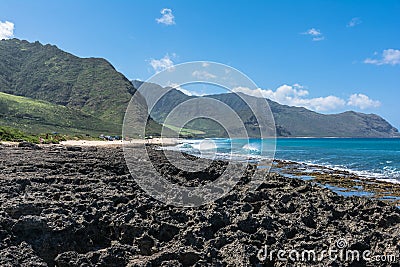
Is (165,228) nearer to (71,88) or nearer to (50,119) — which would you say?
(50,119)

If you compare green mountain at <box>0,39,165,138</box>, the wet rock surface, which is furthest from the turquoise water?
green mountain at <box>0,39,165,138</box>

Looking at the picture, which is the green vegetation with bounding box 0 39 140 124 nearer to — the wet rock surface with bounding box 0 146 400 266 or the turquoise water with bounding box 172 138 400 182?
the turquoise water with bounding box 172 138 400 182

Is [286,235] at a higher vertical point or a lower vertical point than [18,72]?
lower

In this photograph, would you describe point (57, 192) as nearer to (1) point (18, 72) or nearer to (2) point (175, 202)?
(2) point (175, 202)

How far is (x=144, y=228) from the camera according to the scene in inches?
328

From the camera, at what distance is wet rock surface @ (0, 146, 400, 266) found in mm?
7160

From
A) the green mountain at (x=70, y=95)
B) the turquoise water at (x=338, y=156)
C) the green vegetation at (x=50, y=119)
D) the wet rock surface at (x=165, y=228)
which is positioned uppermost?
the green mountain at (x=70, y=95)

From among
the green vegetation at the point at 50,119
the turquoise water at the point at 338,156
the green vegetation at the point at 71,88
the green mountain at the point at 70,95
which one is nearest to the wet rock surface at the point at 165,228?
the turquoise water at the point at 338,156

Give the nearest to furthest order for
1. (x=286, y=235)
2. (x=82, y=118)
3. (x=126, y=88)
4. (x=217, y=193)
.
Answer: (x=286, y=235) < (x=217, y=193) < (x=82, y=118) < (x=126, y=88)

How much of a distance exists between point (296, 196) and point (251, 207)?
2479 millimetres

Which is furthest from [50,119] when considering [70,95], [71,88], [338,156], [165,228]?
[165,228]

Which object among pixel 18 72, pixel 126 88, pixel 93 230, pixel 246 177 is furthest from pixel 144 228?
pixel 18 72

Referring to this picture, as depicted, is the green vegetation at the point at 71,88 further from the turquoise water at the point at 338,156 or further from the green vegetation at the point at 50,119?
the turquoise water at the point at 338,156

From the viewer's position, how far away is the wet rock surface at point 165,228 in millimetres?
7160
